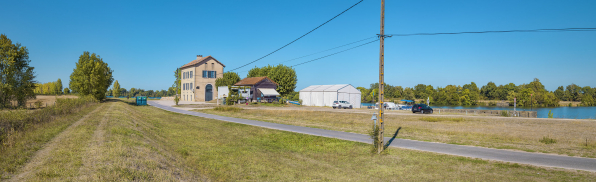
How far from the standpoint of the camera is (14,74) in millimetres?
34500

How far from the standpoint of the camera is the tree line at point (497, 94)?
94.2 metres

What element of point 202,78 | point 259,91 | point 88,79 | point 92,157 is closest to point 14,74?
point 88,79

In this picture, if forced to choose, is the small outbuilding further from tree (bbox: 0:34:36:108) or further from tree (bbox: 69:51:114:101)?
tree (bbox: 0:34:36:108)

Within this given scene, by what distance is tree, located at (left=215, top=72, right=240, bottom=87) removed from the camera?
2537 inches

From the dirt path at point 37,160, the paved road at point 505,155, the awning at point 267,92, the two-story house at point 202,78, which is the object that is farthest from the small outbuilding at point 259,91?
the dirt path at point 37,160

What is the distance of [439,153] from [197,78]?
60.5 m

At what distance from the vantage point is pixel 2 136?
10750 millimetres

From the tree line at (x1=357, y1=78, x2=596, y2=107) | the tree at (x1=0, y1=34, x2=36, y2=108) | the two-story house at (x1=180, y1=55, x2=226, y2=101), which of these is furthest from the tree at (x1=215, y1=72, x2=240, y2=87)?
the tree line at (x1=357, y1=78, x2=596, y2=107)

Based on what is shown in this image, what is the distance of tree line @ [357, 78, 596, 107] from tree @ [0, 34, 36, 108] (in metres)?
83.0

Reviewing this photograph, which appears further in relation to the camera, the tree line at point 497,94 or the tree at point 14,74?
the tree line at point 497,94

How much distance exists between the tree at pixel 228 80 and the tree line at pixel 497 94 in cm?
4671

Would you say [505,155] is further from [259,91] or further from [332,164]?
[259,91]

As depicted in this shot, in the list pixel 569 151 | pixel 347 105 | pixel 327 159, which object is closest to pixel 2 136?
pixel 327 159

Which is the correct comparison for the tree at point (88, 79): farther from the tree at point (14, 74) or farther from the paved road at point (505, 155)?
the paved road at point (505, 155)
